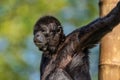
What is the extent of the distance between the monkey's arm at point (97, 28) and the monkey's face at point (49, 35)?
0.17 metres

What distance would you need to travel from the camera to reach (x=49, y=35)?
4984mm

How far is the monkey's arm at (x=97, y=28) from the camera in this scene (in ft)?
16.0

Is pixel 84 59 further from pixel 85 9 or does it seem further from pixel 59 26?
pixel 85 9

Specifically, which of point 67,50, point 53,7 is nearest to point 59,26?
point 67,50

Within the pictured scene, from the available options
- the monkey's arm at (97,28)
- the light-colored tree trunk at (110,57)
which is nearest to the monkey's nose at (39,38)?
the monkey's arm at (97,28)

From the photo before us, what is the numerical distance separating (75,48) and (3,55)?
773 centimetres

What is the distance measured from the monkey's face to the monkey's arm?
172 mm

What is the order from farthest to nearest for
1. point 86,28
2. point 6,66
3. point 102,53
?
point 6,66 < point 102,53 < point 86,28

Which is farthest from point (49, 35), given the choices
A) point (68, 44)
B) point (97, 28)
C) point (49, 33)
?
point (97, 28)

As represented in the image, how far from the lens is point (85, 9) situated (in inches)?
503

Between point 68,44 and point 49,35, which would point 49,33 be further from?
point 68,44

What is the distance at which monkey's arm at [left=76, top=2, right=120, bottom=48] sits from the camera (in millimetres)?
4863

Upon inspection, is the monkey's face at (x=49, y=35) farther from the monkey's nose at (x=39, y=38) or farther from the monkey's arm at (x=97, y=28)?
the monkey's arm at (x=97, y=28)

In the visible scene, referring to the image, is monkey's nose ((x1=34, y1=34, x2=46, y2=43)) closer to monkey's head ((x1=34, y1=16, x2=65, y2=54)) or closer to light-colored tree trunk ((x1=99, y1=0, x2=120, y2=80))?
monkey's head ((x1=34, y1=16, x2=65, y2=54))
